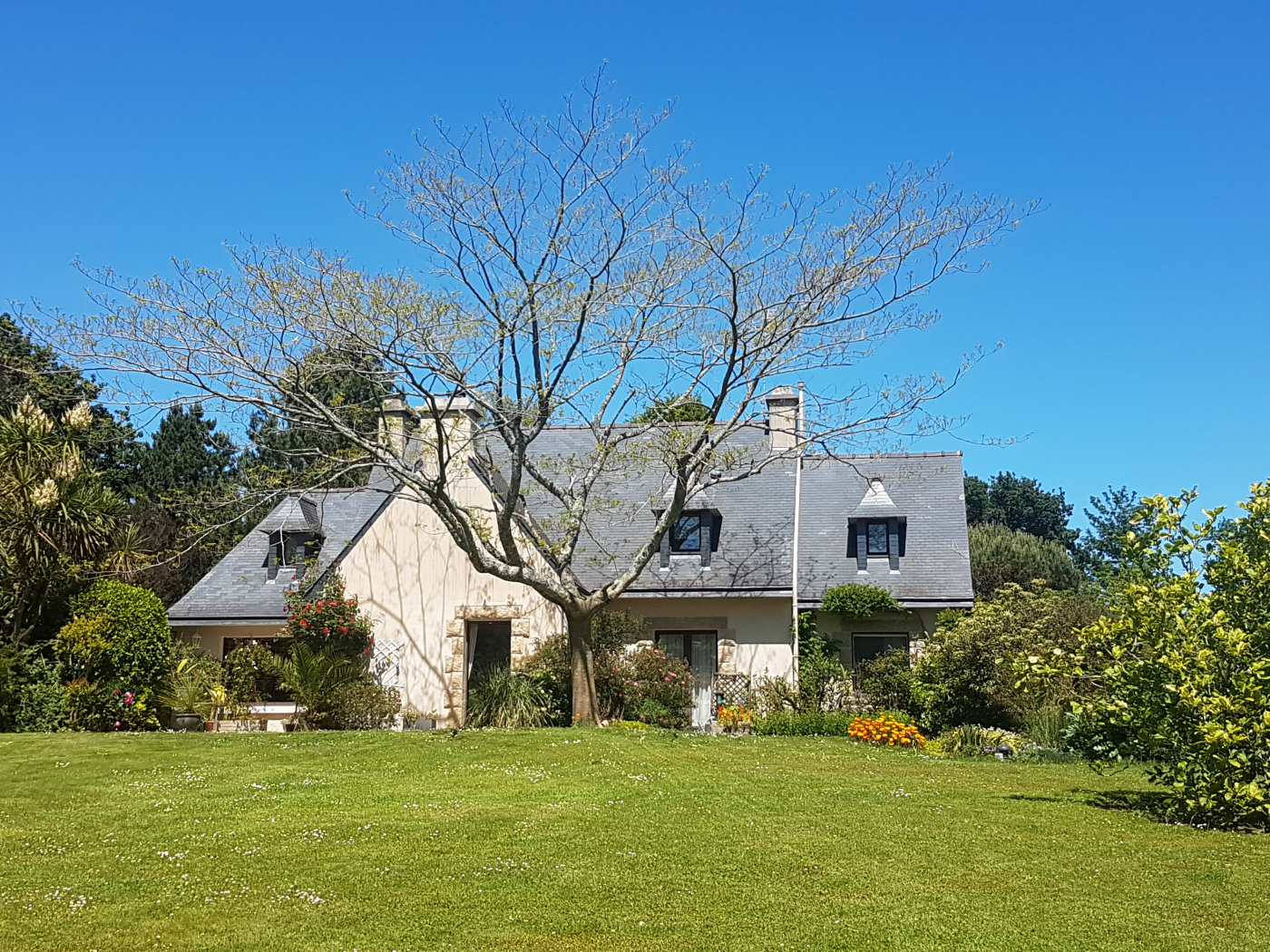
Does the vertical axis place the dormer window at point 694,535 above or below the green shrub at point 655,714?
above

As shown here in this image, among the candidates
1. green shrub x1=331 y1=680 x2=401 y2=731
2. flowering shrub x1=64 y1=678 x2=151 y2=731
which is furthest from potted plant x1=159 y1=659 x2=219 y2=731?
green shrub x1=331 y1=680 x2=401 y2=731

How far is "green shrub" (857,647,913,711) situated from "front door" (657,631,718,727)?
2.88 m

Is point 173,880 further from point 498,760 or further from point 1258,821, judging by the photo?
point 1258,821

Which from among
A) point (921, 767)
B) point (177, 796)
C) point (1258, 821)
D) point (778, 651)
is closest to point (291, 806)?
point (177, 796)

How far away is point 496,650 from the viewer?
21609mm

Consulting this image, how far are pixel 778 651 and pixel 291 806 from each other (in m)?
12.3

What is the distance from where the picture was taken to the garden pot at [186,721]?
18531 millimetres

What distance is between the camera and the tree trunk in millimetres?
18500

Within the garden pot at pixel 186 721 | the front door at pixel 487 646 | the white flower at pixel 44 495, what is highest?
the white flower at pixel 44 495

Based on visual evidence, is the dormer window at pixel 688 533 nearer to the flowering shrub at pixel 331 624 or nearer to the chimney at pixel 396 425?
the chimney at pixel 396 425

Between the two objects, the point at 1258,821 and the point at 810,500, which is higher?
the point at 810,500

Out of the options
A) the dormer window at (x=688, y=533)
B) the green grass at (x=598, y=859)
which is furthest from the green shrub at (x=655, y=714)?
the green grass at (x=598, y=859)

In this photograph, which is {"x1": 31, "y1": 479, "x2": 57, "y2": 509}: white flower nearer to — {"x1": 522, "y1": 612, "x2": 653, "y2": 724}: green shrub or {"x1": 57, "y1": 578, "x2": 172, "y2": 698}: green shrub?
{"x1": 57, "y1": 578, "x2": 172, "y2": 698}: green shrub

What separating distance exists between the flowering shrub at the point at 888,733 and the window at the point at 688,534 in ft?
20.3
